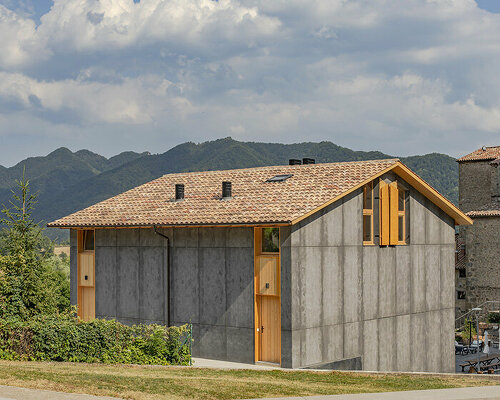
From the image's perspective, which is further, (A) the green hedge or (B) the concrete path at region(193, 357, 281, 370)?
(B) the concrete path at region(193, 357, 281, 370)

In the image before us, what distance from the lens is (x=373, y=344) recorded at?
2577cm

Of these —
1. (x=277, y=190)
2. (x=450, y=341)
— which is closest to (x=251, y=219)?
(x=277, y=190)

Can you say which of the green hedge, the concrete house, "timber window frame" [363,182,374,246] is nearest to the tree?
the green hedge

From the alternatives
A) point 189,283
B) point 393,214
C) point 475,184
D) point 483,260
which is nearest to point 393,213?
point 393,214

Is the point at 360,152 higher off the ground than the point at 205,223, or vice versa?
the point at 360,152

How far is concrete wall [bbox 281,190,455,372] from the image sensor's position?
74.5 feet

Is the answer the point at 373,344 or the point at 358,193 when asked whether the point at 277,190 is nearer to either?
the point at 358,193

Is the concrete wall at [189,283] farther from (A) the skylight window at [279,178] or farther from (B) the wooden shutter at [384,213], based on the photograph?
(B) the wooden shutter at [384,213]

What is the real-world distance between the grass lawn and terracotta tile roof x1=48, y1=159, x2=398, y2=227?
16.9 feet

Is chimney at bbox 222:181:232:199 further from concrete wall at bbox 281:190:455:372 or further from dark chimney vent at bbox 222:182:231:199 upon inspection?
concrete wall at bbox 281:190:455:372

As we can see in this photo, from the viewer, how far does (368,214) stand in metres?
25.5

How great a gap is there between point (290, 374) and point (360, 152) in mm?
151778

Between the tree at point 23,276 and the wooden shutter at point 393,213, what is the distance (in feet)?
40.6

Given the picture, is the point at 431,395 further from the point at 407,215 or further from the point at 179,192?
the point at 179,192
